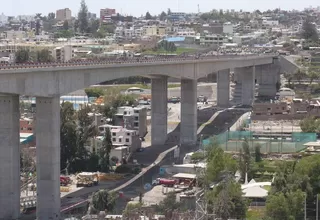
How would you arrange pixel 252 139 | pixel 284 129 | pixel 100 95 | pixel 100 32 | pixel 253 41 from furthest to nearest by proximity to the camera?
pixel 100 32 < pixel 253 41 < pixel 100 95 < pixel 284 129 < pixel 252 139

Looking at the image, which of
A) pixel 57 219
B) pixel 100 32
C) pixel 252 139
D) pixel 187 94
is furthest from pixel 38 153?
pixel 100 32

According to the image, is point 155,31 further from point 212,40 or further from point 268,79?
point 268,79

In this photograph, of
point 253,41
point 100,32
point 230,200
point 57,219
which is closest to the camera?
point 230,200

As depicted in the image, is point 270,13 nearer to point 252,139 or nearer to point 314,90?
point 314,90

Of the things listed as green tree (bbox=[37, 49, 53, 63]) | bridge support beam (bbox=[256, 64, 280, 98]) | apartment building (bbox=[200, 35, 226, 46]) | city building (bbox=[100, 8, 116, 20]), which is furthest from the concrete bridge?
city building (bbox=[100, 8, 116, 20])

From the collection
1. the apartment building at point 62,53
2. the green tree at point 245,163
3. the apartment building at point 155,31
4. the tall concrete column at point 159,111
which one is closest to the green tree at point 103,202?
the green tree at point 245,163

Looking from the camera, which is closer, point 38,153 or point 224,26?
point 38,153
